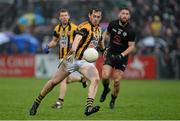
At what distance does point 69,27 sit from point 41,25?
18406mm

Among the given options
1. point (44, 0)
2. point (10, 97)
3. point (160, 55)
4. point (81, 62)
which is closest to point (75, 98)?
point (10, 97)

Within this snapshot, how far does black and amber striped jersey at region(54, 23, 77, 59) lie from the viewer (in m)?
18.0

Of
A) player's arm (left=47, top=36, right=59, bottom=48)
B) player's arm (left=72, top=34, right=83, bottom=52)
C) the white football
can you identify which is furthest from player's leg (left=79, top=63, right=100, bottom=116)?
player's arm (left=47, top=36, right=59, bottom=48)

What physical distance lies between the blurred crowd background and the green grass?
650cm

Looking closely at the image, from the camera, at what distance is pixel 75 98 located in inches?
842

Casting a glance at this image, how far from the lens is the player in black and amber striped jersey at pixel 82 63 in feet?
50.0

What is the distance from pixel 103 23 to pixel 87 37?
62.7ft

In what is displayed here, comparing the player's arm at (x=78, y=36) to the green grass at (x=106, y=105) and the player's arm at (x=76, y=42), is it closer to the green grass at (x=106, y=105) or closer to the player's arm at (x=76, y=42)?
the player's arm at (x=76, y=42)

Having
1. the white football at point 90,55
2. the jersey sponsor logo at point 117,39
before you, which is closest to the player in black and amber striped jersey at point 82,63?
the white football at point 90,55

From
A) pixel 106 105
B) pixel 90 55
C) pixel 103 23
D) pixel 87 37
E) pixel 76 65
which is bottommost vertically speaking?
pixel 106 105

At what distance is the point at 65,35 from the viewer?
18.0 metres

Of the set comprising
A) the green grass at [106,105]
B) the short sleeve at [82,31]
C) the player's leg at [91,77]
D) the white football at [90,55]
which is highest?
the short sleeve at [82,31]

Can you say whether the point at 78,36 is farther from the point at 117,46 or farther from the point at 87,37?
the point at 117,46

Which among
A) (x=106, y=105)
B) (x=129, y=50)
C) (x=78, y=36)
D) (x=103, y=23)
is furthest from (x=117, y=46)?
(x=103, y=23)
